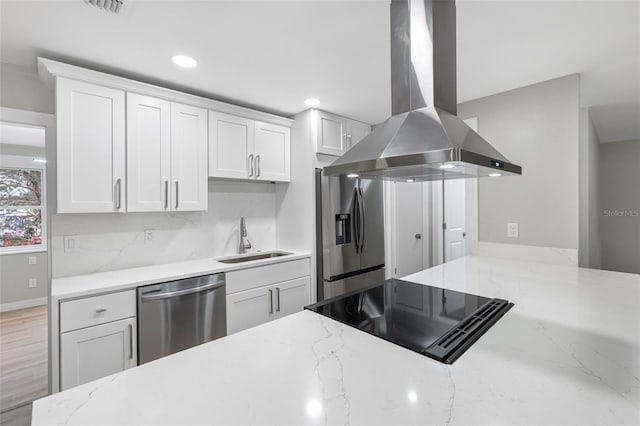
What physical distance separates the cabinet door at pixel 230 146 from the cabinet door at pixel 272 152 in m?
0.08

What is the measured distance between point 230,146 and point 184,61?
844 millimetres

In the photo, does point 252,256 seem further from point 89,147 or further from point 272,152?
point 89,147

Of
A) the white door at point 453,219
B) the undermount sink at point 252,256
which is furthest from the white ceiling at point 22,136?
the white door at point 453,219

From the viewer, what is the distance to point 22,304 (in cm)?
414

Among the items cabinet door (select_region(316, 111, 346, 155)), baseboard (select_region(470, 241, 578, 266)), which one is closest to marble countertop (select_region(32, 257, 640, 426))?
baseboard (select_region(470, 241, 578, 266))

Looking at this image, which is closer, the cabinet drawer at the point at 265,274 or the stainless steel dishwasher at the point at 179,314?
the stainless steel dishwasher at the point at 179,314

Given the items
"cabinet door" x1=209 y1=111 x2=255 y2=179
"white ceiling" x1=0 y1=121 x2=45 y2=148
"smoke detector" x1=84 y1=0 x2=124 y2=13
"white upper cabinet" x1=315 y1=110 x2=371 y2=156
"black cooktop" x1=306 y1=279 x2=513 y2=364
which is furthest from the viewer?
"white ceiling" x1=0 y1=121 x2=45 y2=148

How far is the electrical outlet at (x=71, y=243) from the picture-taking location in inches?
83.7

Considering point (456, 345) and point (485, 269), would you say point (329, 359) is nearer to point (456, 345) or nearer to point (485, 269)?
point (456, 345)

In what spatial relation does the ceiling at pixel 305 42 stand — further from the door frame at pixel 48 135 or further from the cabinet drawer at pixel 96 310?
the cabinet drawer at pixel 96 310

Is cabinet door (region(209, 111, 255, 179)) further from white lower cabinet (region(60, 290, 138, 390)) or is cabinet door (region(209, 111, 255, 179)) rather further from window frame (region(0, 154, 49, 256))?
window frame (region(0, 154, 49, 256))

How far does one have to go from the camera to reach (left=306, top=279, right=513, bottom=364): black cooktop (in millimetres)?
977

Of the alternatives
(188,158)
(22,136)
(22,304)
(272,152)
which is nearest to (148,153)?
(188,158)

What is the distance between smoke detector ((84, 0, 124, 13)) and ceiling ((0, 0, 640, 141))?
29mm
